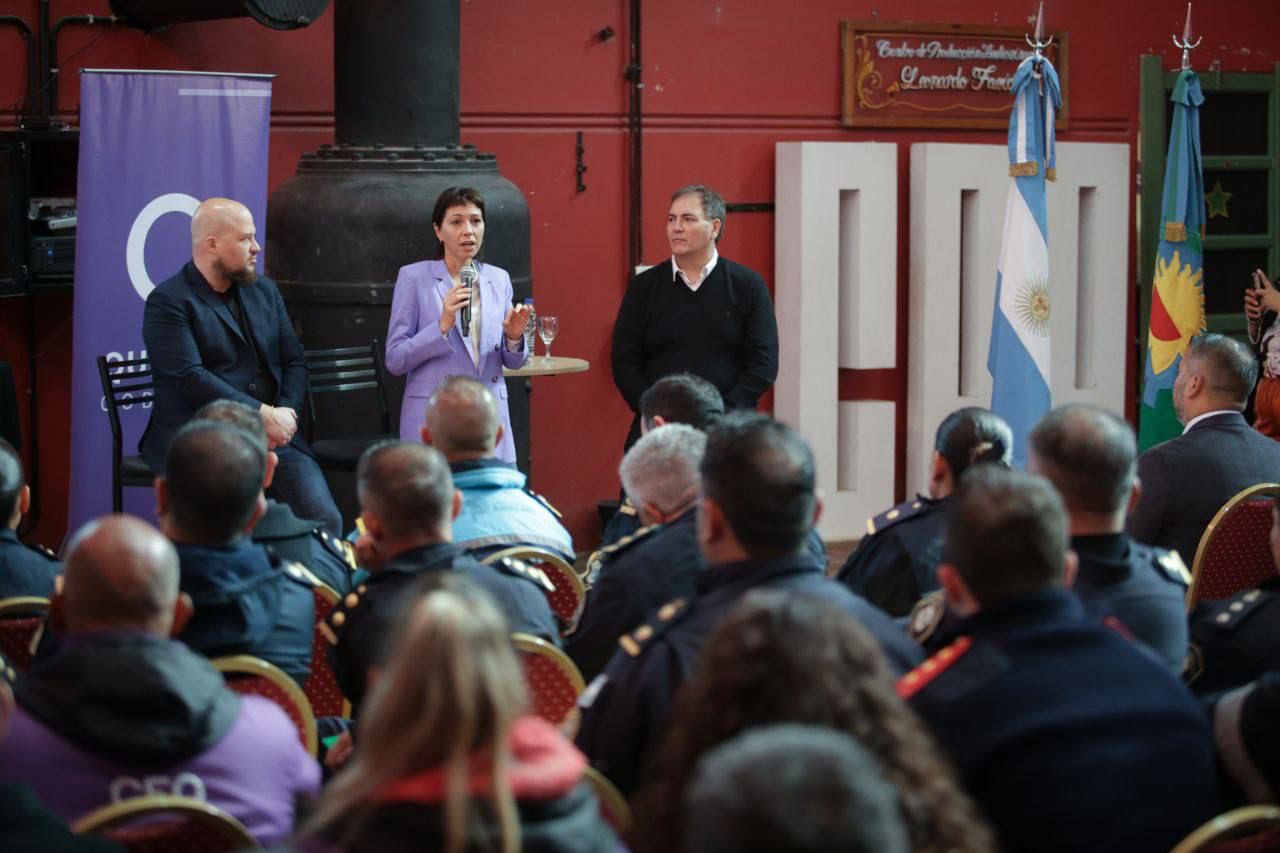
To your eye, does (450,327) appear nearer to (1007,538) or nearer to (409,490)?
(409,490)

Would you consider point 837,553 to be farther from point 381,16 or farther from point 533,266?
point 381,16

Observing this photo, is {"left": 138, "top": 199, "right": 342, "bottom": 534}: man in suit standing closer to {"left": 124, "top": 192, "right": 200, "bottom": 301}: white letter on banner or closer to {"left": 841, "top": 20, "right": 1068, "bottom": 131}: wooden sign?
{"left": 124, "top": 192, "right": 200, "bottom": 301}: white letter on banner

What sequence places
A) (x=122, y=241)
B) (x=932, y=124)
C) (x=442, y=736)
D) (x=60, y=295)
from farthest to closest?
(x=932, y=124), (x=60, y=295), (x=122, y=241), (x=442, y=736)

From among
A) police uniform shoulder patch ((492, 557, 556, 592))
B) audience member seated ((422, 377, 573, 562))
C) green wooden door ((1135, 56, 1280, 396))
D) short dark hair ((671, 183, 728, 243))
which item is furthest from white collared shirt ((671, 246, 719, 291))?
green wooden door ((1135, 56, 1280, 396))

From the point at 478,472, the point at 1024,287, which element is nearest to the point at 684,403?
the point at 478,472

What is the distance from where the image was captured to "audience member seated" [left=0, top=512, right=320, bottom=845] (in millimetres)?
2055

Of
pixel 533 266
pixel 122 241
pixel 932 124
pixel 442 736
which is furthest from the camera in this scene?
pixel 932 124

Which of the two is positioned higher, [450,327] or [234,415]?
[450,327]

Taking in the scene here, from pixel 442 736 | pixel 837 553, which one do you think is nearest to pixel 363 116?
pixel 837 553

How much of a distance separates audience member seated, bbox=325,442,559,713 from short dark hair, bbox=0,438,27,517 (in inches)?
28.9

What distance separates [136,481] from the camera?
199 inches

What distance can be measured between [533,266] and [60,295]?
6.05 ft

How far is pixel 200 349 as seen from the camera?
475 cm

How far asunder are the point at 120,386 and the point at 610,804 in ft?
11.9
